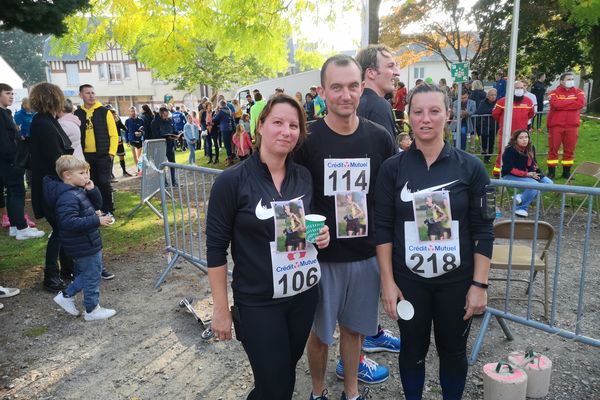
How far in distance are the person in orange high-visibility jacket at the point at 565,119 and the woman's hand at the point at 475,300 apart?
8134 millimetres

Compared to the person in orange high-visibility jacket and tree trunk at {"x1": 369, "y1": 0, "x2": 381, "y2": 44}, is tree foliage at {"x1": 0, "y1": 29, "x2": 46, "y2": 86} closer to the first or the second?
tree trunk at {"x1": 369, "y1": 0, "x2": 381, "y2": 44}

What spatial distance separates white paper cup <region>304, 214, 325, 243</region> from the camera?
2.13 meters

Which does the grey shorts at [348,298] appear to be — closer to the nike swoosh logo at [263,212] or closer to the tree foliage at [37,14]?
the nike swoosh logo at [263,212]

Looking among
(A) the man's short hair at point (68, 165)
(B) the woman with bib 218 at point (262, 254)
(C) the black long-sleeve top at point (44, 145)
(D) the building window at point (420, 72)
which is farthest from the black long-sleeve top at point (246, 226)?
(D) the building window at point (420, 72)

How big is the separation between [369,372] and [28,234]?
6087 mm

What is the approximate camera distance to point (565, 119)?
30.6 feet

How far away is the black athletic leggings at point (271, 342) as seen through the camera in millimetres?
2182

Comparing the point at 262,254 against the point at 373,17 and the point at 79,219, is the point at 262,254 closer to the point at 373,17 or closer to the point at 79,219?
→ the point at 79,219

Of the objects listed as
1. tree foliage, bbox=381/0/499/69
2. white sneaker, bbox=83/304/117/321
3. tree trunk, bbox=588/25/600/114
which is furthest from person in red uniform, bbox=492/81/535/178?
tree foliage, bbox=381/0/499/69

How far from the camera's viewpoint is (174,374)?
3.45 metres

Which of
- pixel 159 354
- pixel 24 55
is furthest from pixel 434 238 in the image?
pixel 24 55

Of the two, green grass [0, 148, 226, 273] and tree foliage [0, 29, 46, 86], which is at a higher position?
tree foliage [0, 29, 46, 86]

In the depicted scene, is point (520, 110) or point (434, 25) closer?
point (520, 110)

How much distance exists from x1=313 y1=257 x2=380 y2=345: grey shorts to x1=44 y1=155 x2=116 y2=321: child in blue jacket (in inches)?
96.7
